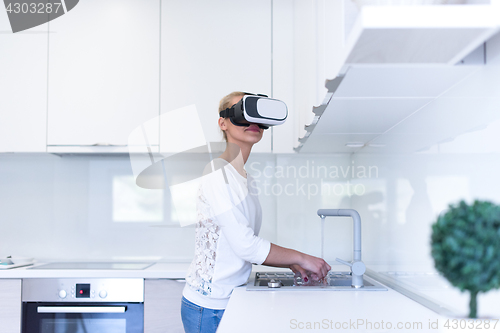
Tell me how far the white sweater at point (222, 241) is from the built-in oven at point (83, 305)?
541 millimetres

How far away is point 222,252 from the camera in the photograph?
4.24 feet

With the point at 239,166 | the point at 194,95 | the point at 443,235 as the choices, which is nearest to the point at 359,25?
the point at 443,235

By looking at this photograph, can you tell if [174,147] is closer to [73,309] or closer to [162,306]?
[162,306]

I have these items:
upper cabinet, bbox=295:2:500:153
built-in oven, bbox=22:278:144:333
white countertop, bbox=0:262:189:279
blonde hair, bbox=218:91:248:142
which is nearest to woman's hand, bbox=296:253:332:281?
upper cabinet, bbox=295:2:500:153

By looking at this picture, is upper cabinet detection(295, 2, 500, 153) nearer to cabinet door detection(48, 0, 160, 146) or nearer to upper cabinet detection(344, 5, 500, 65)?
upper cabinet detection(344, 5, 500, 65)

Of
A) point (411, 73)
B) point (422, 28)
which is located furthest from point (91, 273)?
point (422, 28)

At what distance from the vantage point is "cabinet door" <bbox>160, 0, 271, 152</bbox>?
1974mm

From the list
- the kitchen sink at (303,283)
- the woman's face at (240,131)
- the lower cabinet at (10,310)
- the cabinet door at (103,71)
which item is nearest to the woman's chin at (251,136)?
the woman's face at (240,131)

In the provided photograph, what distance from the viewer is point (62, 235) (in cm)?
225

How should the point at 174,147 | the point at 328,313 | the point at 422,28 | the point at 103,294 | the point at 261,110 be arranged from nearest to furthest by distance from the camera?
the point at 422,28, the point at 328,313, the point at 261,110, the point at 103,294, the point at 174,147

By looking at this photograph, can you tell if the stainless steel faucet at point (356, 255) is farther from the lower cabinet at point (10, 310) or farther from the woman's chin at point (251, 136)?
the lower cabinet at point (10, 310)

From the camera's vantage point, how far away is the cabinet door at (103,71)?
197cm

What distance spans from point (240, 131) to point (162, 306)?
88 centimetres

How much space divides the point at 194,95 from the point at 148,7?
0.50 metres
